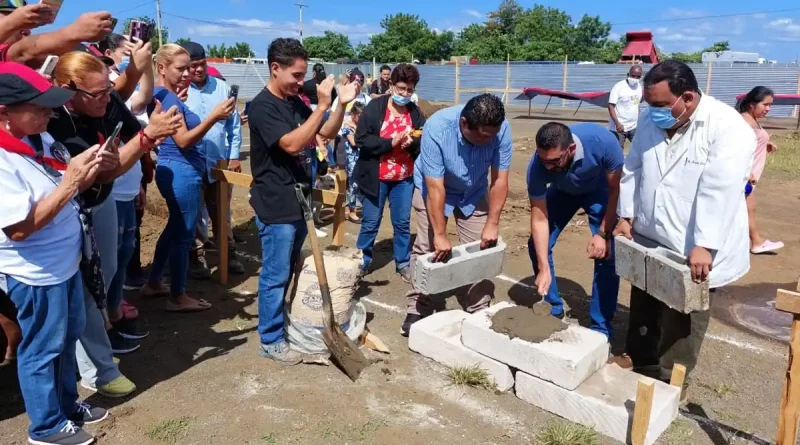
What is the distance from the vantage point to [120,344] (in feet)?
13.7

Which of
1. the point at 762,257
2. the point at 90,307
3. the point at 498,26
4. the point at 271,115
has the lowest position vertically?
the point at 762,257

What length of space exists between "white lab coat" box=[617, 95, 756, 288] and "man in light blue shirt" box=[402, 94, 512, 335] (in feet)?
2.85

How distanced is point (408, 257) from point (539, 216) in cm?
169

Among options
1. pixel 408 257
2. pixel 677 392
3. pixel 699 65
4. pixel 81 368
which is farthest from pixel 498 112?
pixel 699 65

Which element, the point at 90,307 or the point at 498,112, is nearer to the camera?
the point at 90,307

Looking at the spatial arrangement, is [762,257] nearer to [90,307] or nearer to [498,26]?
[90,307]

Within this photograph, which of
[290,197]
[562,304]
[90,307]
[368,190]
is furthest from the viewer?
[368,190]

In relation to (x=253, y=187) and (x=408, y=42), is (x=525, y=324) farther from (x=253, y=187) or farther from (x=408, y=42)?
(x=408, y=42)

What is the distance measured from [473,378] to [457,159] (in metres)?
1.43

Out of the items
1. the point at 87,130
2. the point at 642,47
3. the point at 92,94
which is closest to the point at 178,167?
the point at 87,130

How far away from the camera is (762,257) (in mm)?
6645

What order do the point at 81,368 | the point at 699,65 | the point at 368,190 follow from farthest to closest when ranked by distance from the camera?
the point at 699,65 → the point at 368,190 → the point at 81,368

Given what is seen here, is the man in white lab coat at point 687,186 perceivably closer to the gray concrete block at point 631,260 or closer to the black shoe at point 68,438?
the gray concrete block at point 631,260

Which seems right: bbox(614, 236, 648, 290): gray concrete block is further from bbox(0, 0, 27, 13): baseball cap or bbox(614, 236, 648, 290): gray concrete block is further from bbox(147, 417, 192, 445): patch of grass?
bbox(0, 0, 27, 13): baseball cap
